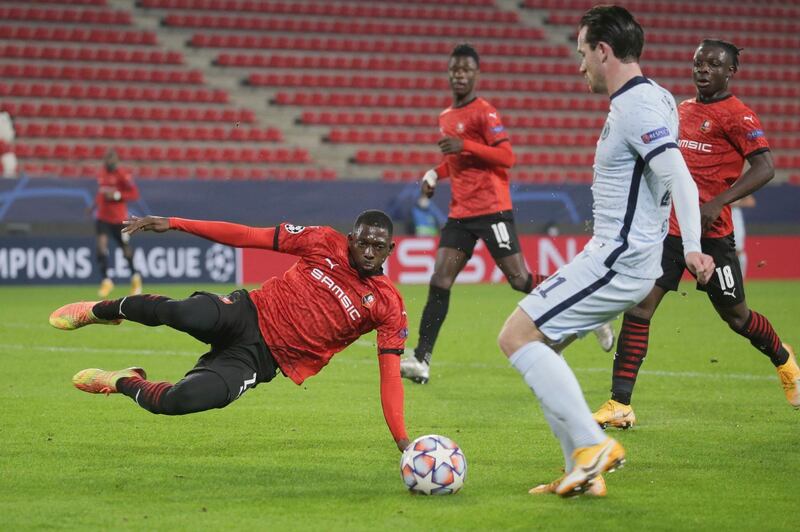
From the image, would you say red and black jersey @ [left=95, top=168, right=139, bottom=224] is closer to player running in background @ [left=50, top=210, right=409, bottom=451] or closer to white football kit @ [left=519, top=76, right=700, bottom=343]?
player running in background @ [left=50, top=210, right=409, bottom=451]

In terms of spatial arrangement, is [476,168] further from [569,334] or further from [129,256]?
[129,256]

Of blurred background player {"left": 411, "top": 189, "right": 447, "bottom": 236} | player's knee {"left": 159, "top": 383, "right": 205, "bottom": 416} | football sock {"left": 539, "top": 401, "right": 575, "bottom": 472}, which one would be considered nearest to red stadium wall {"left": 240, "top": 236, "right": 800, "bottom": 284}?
blurred background player {"left": 411, "top": 189, "right": 447, "bottom": 236}

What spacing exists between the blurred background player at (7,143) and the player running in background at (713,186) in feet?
51.9

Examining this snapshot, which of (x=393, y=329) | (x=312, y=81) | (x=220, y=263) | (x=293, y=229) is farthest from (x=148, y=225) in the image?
(x=312, y=81)

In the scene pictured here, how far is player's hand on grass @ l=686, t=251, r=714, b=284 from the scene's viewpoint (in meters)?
4.70

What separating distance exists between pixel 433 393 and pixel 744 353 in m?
3.92

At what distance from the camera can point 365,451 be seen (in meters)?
6.36

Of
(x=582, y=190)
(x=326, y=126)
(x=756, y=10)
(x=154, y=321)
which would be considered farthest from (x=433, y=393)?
(x=756, y=10)

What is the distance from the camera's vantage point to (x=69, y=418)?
7.28m

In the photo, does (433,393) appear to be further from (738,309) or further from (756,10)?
(756,10)

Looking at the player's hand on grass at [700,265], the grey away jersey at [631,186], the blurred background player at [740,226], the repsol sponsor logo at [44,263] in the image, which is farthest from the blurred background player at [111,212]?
the player's hand on grass at [700,265]

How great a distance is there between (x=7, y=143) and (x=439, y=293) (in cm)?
1422

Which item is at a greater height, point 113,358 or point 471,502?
point 471,502

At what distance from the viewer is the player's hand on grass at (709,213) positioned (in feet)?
21.8
